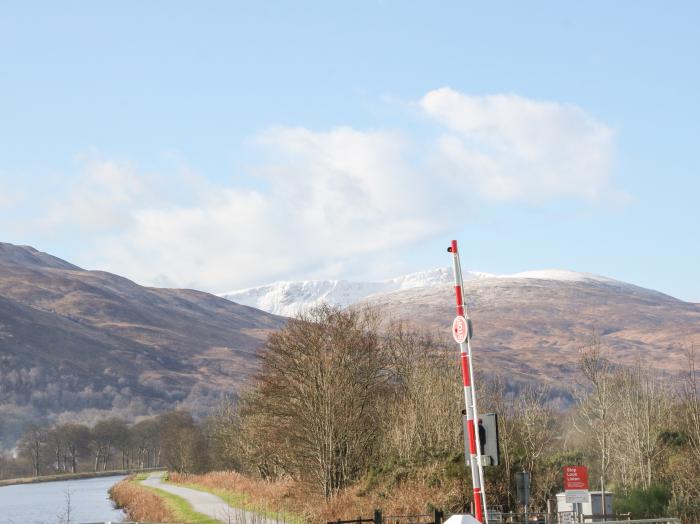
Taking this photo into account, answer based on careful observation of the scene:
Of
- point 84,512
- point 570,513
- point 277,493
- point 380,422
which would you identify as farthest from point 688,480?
point 84,512

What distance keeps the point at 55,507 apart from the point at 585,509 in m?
59.6

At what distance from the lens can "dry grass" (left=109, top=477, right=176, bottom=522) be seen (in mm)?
59888

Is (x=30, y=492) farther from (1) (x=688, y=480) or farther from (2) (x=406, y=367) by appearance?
(1) (x=688, y=480)

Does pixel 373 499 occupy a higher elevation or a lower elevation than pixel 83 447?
→ higher

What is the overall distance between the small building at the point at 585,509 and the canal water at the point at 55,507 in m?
28.5

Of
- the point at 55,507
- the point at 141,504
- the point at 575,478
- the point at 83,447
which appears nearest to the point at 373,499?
the point at 575,478

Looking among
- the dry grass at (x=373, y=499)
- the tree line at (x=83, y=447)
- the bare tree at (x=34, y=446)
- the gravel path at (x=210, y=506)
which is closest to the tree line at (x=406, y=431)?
the dry grass at (x=373, y=499)

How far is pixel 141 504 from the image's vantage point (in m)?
70.5

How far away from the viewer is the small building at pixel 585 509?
34.4 meters

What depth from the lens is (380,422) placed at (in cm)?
5203

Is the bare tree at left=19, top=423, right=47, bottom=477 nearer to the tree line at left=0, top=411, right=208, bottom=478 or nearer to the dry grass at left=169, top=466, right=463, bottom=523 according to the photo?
the tree line at left=0, top=411, right=208, bottom=478

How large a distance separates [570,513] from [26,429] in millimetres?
145911

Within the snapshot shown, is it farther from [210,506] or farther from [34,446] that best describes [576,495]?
[34,446]

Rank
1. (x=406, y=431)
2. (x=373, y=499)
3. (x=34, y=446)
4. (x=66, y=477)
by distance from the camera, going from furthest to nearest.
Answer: (x=34, y=446) → (x=66, y=477) → (x=406, y=431) → (x=373, y=499)
